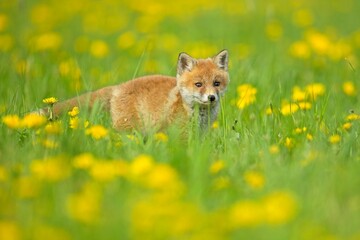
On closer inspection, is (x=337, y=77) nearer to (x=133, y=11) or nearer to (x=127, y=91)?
(x=127, y=91)

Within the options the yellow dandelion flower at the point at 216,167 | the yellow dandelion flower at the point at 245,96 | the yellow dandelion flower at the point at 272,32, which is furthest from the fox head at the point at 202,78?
the yellow dandelion flower at the point at 272,32

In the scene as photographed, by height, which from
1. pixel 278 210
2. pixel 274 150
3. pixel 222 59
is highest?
pixel 278 210

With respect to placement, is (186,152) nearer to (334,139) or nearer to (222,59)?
(334,139)

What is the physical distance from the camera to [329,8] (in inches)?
522

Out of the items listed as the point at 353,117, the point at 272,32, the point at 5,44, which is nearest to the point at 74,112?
the point at 353,117

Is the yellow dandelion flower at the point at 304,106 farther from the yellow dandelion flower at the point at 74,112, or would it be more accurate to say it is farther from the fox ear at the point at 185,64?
the yellow dandelion flower at the point at 74,112

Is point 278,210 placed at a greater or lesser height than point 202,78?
greater

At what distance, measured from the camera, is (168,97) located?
6.75 metres

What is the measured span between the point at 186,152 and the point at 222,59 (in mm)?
2247

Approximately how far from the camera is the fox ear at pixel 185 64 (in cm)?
691

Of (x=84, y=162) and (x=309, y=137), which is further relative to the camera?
(x=309, y=137)

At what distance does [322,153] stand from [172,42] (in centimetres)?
553

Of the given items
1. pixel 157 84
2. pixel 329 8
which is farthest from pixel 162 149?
pixel 329 8

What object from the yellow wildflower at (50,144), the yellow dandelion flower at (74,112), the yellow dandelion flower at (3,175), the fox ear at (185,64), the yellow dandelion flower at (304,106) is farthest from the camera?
the fox ear at (185,64)
